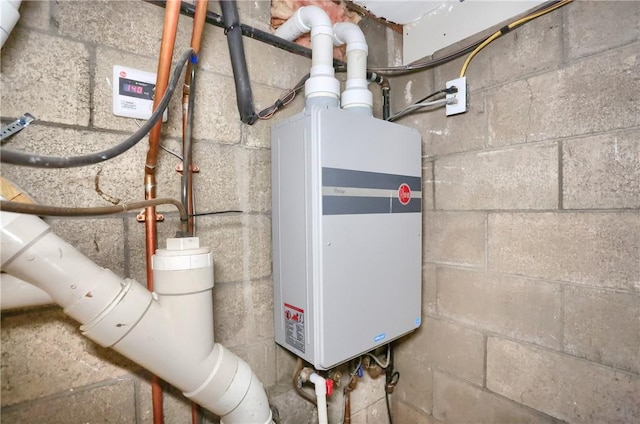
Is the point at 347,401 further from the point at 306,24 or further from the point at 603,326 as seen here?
the point at 306,24

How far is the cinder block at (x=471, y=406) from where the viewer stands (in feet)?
3.74

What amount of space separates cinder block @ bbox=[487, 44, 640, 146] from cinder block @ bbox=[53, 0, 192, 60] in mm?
1086

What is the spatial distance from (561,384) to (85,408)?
54.8 inches

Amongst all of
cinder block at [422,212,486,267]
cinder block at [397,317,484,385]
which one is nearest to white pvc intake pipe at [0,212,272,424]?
cinder block at [397,317,484,385]

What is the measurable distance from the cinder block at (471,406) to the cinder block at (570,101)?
916 millimetres

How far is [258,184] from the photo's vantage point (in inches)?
44.9

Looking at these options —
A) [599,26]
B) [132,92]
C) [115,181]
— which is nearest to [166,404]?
[115,181]

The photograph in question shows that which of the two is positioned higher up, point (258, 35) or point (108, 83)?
point (258, 35)

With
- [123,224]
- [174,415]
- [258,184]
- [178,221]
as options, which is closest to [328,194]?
[258,184]

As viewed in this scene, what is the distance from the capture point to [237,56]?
1024 mm

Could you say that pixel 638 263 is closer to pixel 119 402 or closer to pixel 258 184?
pixel 258 184

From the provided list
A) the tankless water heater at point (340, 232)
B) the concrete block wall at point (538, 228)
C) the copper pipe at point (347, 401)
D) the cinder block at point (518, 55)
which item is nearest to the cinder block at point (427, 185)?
the concrete block wall at point (538, 228)

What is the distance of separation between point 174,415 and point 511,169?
52.6 inches

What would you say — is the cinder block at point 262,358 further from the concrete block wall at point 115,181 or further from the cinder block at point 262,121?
the cinder block at point 262,121
